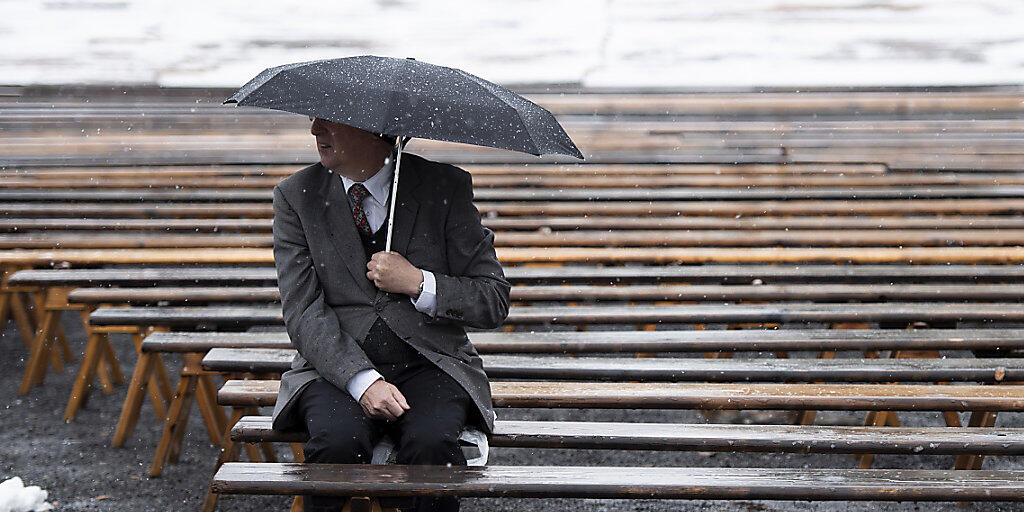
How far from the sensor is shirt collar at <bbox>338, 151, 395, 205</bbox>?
2850 millimetres

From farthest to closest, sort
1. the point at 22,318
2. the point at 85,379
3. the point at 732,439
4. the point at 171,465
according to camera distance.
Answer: the point at 22,318 → the point at 85,379 → the point at 171,465 → the point at 732,439

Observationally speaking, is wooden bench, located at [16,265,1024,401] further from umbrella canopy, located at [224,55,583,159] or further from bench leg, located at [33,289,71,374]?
umbrella canopy, located at [224,55,583,159]

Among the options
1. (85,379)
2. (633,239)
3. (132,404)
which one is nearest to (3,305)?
(85,379)

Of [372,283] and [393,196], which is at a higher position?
[393,196]

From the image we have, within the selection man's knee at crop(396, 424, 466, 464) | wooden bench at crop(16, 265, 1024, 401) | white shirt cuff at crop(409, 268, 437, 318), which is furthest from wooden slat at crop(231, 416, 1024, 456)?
wooden bench at crop(16, 265, 1024, 401)

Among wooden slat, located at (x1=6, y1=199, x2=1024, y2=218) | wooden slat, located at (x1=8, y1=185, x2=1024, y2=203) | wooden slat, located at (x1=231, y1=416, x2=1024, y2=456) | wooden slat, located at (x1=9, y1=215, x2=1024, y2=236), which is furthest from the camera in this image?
wooden slat, located at (x1=8, y1=185, x2=1024, y2=203)

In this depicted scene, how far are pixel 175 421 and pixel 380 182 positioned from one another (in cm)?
154

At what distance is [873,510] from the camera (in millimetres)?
3621

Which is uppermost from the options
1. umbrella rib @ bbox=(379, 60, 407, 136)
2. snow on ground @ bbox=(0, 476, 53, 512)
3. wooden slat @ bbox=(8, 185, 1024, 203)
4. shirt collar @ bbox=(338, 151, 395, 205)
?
umbrella rib @ bbox=(379, 60, 407, 136)

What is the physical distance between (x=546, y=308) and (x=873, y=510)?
4.81ft

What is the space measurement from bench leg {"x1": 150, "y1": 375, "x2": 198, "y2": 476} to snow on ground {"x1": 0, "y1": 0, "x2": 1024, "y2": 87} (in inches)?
206

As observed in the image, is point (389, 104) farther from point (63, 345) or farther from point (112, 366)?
point (63, 345)

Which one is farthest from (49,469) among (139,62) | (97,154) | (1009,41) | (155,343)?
(1009,41)

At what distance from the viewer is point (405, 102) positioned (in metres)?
2.52
